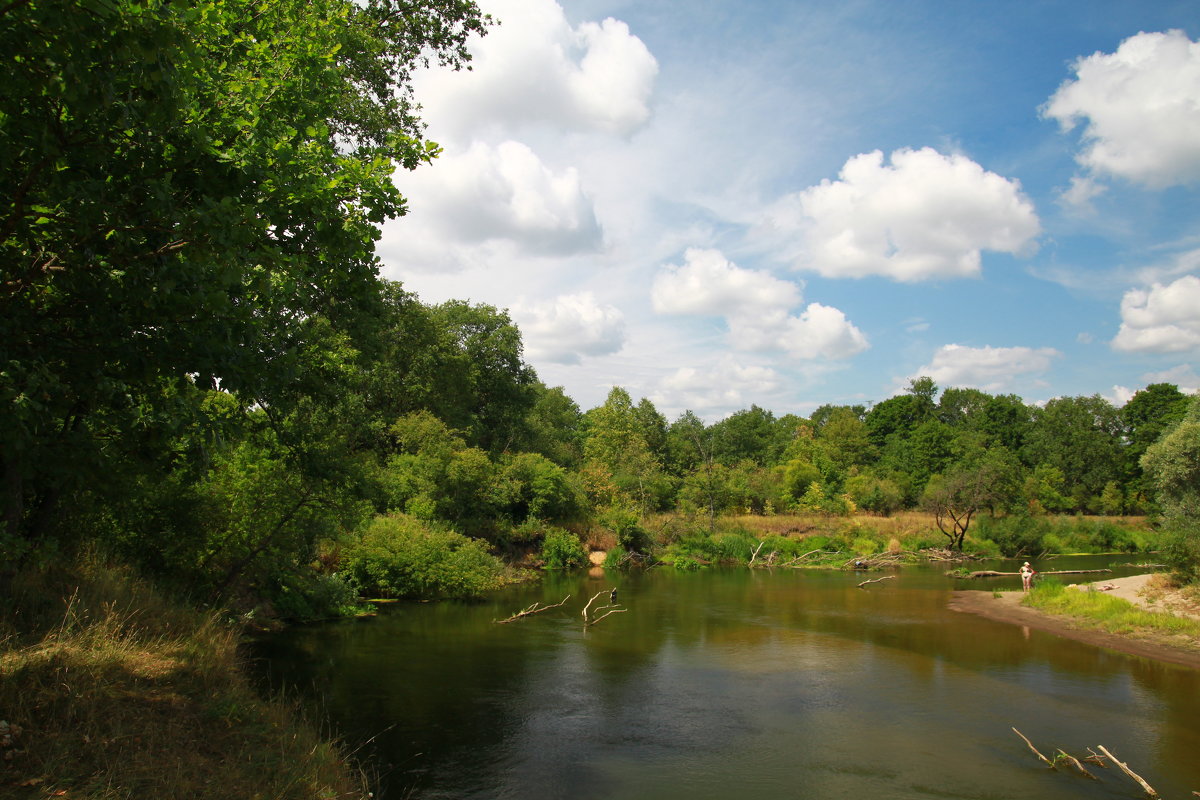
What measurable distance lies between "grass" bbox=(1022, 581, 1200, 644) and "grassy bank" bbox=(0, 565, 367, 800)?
22.8 m

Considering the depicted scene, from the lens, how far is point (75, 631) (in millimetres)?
8641

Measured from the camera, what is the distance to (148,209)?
5941mm

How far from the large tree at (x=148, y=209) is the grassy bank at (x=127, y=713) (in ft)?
5.11

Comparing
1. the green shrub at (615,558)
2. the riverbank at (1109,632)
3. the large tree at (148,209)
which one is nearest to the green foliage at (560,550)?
the green shrub at (615,558)

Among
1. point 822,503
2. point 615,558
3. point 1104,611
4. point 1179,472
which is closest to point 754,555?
point 615,558

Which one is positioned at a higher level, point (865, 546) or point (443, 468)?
point (443, 468)

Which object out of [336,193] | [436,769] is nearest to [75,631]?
[436,769]

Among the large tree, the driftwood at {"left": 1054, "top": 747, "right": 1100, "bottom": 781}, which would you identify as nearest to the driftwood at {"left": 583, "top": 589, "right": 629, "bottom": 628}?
the driftwood at {"left": 1054, "top": 747, "right": 1100, "bottom": 781}

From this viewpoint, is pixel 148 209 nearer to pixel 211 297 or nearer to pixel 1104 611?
pixel 211 297

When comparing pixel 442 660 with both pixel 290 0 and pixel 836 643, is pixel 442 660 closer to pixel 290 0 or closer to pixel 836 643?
pixel 836 643

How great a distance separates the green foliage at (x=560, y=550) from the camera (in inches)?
1561

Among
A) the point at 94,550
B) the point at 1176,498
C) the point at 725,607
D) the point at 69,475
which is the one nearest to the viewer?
the point at 69,475

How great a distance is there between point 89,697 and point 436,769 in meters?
5.53

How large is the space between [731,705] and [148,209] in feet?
45.6
